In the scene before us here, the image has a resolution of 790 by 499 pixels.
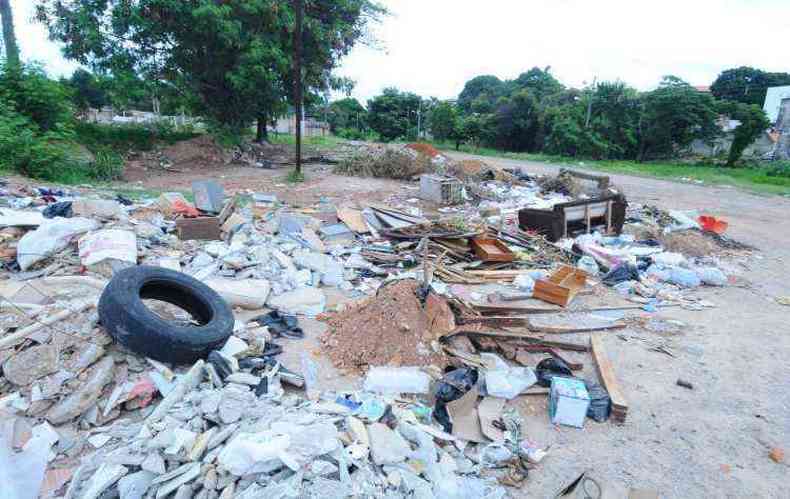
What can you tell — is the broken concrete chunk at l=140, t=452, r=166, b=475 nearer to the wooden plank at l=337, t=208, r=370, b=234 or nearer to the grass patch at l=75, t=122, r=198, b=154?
the wooden plank at l=337, t=208, r=370, b=234

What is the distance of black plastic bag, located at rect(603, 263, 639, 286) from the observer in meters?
6.14

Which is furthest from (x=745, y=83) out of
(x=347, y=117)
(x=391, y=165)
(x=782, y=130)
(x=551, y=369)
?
(x=551, y=369)

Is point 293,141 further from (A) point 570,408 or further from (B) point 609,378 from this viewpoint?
(A) point 570,408

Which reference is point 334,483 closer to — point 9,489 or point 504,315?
point 9,489

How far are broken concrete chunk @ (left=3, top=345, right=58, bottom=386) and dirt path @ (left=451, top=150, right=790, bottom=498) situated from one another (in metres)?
3.10

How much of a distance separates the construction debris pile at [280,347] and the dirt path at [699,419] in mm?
160

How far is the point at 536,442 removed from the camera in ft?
9.78

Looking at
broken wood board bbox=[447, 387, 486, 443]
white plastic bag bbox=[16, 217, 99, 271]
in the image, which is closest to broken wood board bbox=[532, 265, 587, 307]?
broken wood board bbox=[447, 387, 486, 443]

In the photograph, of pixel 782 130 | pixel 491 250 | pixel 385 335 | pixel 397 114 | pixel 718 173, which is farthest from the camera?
pixel 397 114

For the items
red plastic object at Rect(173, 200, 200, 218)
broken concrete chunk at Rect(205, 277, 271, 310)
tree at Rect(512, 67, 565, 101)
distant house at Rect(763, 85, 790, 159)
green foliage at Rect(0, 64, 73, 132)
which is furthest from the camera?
tree at Rect(512, 67, 565, 101)

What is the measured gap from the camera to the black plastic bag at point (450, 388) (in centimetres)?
305

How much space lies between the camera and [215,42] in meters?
14.8

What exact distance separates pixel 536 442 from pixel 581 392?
535 millimetres

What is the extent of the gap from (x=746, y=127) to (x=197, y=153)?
1003 inches
